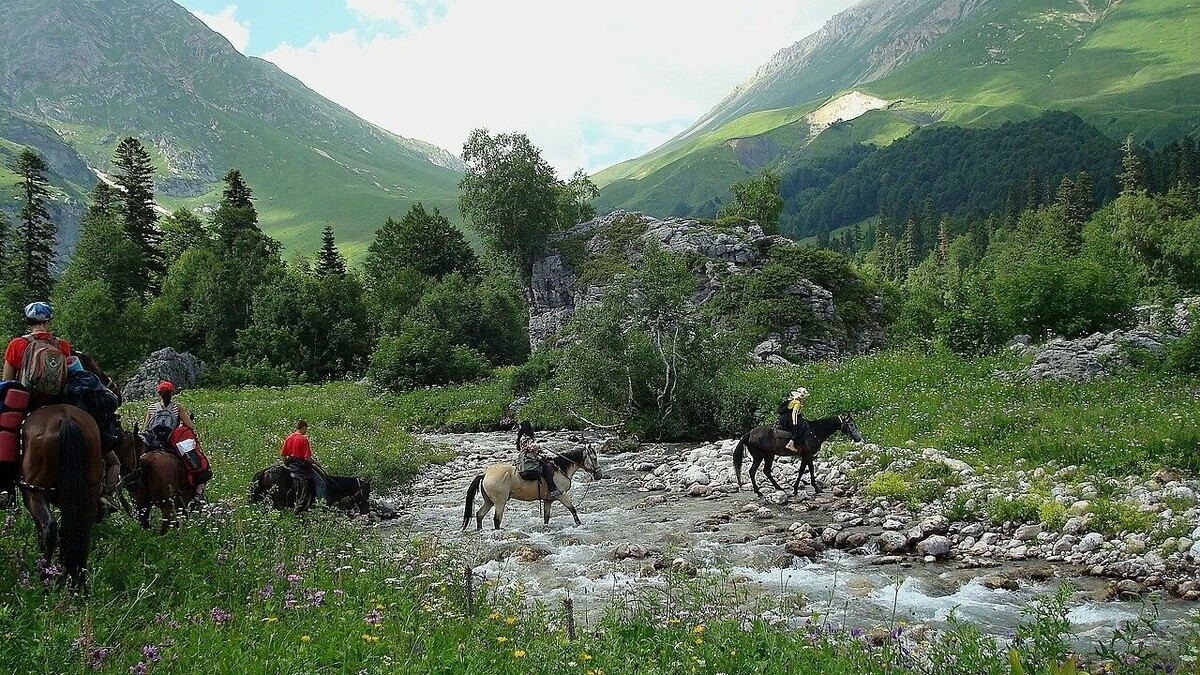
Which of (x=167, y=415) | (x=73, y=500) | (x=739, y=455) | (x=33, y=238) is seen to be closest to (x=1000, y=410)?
(x=739, y=455)

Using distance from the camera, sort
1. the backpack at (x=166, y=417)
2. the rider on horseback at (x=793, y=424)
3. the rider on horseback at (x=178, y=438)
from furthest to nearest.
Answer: the rider on horseback at (x=793, y=424), the backpack at (x=166, y=417), the rider on horseback at (x=178, y=438)

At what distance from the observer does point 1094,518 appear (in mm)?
12781

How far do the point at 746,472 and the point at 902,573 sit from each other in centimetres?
946

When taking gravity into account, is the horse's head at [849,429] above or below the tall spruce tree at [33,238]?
below

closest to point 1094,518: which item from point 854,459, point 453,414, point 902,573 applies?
point 902,573

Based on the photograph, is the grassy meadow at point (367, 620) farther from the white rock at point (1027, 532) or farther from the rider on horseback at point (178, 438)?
the white rock at point (1027, 532)

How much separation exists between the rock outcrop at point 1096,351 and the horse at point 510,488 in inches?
684

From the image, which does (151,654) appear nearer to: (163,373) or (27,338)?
(27,338)

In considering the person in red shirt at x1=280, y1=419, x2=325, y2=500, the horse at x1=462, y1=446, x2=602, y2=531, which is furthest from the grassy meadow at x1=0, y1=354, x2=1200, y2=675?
the person in red shirt at x1=280, y1=419, x2=325, y2=500

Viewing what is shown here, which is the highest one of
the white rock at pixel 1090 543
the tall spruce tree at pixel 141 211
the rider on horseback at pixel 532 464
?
the tall spruce tree at pixel 141 211

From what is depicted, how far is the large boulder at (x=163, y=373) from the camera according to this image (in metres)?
48.4

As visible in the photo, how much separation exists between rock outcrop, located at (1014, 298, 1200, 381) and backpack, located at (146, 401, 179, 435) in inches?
996

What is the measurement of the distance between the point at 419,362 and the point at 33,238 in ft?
151

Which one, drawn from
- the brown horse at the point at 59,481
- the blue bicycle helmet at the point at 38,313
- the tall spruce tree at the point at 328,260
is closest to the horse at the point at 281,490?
the brown horse at the point at 59,481
